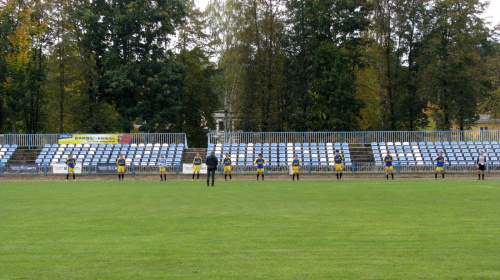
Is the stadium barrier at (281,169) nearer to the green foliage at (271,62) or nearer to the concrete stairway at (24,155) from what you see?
the concrete stairway at (24,155)

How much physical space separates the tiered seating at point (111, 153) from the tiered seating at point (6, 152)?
7.55 ft

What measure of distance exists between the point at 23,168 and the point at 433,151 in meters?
29.8

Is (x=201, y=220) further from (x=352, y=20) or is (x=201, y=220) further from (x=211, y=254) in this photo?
(x=352, y=20)

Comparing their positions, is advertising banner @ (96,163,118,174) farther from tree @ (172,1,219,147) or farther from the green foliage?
tree @ (172,1,219,147)

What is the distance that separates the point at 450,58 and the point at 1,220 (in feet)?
133

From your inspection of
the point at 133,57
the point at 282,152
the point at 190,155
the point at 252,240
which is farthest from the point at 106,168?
the point at 252,240

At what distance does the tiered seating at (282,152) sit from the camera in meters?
35.4

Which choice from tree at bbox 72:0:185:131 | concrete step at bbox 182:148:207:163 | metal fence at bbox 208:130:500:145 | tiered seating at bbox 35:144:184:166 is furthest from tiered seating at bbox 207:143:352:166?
tree at bbox 72:0:185:131

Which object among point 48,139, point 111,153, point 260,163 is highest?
point 48,139

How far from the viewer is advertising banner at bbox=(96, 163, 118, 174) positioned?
34.3 meters

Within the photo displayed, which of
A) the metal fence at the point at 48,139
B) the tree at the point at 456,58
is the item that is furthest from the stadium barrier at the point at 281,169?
the tree at the point at 456,58

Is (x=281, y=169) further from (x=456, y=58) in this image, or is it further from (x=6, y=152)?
(x=6, y=152)

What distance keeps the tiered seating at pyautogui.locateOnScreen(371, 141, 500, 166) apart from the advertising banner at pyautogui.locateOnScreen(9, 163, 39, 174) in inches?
958

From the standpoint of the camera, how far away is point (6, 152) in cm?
3719
